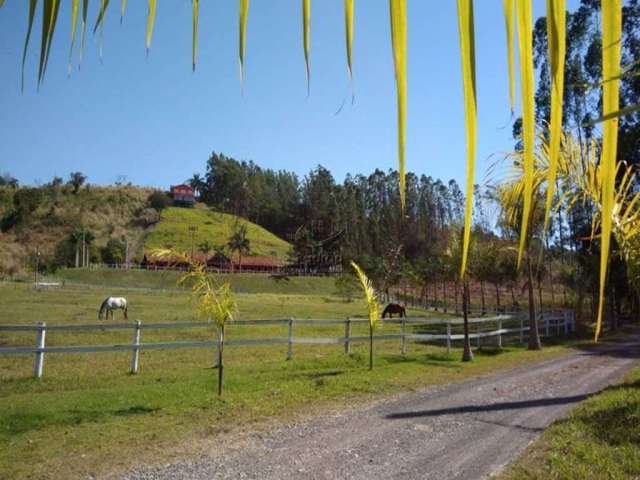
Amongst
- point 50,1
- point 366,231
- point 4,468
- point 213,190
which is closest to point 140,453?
point 4,468

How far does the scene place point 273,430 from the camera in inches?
292

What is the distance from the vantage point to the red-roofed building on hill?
12331 centimetres

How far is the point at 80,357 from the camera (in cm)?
1473

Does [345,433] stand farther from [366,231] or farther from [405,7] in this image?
[366,231]

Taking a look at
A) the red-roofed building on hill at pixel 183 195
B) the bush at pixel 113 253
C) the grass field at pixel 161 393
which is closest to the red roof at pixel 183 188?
the red-roofed building on hill at pixel 183 195

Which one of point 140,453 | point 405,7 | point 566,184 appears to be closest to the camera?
point 405,7

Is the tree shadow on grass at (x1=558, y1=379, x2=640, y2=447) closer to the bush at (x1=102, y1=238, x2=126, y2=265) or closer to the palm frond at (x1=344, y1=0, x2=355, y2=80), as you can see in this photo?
the palm frond at (x1=344, y1=0, x2=355, y2=80)

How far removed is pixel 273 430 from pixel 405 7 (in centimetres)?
766

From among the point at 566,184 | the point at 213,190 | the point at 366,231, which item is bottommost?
the point at 566,184

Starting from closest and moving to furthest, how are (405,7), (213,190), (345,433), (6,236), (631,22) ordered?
1. (405,7)
2. (631,22)
3. (345,433)
4. (6,236)
5. (213,190)

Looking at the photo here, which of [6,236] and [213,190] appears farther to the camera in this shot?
A: [213,190]

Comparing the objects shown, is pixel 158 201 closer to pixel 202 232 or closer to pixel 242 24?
pixel 202 232

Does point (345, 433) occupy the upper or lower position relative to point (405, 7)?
lower

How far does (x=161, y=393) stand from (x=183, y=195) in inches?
4700
